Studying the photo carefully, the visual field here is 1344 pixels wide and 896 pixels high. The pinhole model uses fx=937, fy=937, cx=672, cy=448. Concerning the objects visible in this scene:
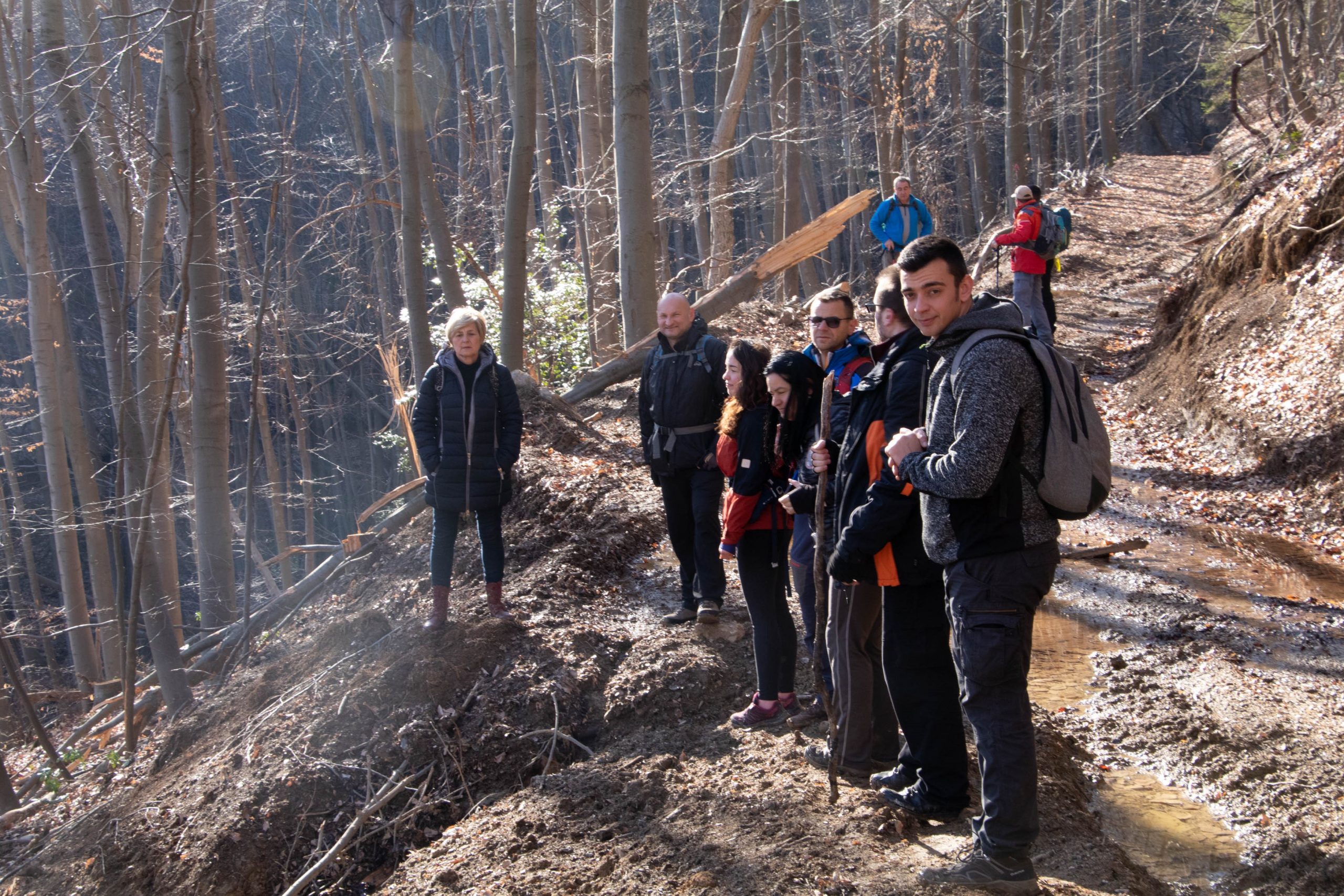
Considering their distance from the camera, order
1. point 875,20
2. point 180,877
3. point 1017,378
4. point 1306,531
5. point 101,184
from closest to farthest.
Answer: point 1017,378 < point 180,877 < point 1306,531 < point 101,184 < point 875,20

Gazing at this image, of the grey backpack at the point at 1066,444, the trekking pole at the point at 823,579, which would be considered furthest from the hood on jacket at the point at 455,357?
the grey backpack at the point at 1066,444

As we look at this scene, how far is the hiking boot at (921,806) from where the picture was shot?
333 centimetres

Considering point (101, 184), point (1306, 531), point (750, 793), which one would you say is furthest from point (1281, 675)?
point (101, 184)

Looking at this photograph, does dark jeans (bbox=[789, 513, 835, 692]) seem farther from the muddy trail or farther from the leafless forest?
the leafless forest

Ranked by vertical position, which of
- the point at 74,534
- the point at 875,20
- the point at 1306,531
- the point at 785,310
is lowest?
the point at 74,534

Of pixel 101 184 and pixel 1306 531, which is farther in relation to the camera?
pixel 101 184

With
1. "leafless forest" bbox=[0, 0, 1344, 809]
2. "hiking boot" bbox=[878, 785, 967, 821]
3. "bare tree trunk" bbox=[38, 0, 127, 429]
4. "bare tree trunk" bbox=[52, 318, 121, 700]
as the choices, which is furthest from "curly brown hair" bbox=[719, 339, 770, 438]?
"bare tree trunk" bbox=[52, 318, 121, 700]

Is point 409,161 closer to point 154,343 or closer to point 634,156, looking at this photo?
point 634,156

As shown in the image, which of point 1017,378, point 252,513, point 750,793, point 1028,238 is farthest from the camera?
point 1028,238

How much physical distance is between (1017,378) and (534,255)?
50.3 feet

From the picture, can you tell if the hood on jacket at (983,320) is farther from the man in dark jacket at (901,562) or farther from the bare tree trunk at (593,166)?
the bare tree trunk at (593,166)

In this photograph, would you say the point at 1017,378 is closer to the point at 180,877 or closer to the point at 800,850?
the point at 800,850

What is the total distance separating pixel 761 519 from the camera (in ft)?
14.6

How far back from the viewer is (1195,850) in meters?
3.57
